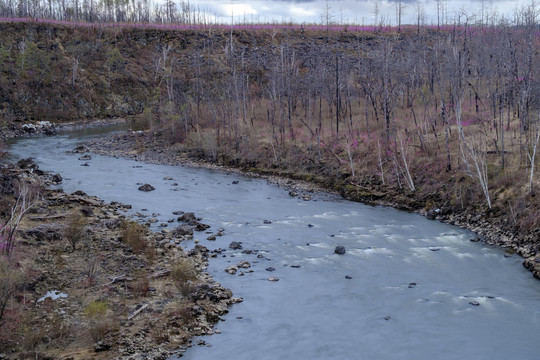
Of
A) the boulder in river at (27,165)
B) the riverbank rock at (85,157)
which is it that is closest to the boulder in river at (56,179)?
the boulder in river at (27,165)

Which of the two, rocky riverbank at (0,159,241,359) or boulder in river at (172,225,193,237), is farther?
boulder in river at (172,225,193,237)

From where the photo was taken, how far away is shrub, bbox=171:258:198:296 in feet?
46.1

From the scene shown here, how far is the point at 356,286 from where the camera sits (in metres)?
15.4

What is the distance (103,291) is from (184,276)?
2.31 metres

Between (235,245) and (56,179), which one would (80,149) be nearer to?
(56,179)

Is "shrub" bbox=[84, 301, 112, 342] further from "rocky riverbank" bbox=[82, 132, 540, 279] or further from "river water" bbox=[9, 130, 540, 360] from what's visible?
"rocky riverbank" bbox=[82, 132, 540, 279]

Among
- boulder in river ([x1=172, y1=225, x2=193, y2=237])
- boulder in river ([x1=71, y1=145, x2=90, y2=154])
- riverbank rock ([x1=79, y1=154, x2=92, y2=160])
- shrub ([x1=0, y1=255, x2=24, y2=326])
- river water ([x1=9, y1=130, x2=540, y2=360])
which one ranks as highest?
boulder in river ([x1=71, y1=145, x2=90, y2=154])

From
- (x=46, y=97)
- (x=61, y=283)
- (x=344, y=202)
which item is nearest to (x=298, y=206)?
(x=344, y=202)

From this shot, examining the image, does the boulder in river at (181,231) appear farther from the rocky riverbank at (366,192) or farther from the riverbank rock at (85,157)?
the riverbank rock at (85,157)

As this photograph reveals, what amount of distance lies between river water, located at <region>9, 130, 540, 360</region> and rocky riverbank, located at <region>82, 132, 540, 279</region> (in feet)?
2.21

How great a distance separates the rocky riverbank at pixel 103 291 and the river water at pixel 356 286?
0.83m

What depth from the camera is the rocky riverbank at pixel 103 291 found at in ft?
36.8

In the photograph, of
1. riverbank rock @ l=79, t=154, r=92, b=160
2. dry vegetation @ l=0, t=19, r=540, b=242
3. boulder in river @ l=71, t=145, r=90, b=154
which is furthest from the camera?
boulder in river @ l=71, t=145, r=90, b=154

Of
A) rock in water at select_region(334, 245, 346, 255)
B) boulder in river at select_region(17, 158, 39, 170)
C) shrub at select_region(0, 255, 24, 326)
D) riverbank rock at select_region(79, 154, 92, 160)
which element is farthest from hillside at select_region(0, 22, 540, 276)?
shrub at select_region(0, 255, 24, 326)
